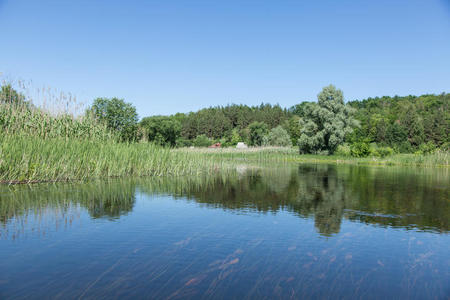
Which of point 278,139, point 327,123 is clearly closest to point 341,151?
point 327,123

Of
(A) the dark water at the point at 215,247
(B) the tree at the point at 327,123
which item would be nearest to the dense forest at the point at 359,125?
(B) the tree at the point at 327,123

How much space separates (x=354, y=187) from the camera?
1523cm

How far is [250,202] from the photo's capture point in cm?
1088

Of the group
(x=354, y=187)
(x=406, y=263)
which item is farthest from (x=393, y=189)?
(x=406, y=263)

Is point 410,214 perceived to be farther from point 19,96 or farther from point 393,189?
point 19,96

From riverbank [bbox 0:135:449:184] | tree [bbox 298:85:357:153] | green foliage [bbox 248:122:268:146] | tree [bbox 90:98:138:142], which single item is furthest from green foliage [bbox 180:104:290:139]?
riverbank [bbox 0:135:449:184]

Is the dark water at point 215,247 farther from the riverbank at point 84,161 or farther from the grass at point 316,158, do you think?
the grass at point 316,158

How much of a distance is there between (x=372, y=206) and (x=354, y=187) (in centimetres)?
494

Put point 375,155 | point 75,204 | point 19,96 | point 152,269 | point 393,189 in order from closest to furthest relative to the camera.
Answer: point 152,269
point 75,204
point 393,189
point 19,96
point 375,155

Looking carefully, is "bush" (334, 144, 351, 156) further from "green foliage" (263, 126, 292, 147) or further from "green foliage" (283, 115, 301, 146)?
"green foliage" (283, 115, 301, 146)

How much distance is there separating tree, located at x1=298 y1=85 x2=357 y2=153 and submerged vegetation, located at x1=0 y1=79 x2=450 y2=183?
0.47 feet

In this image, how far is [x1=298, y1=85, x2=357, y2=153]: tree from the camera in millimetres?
46188

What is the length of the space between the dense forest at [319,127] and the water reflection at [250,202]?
6.63m

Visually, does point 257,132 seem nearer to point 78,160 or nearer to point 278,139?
point 278,139
